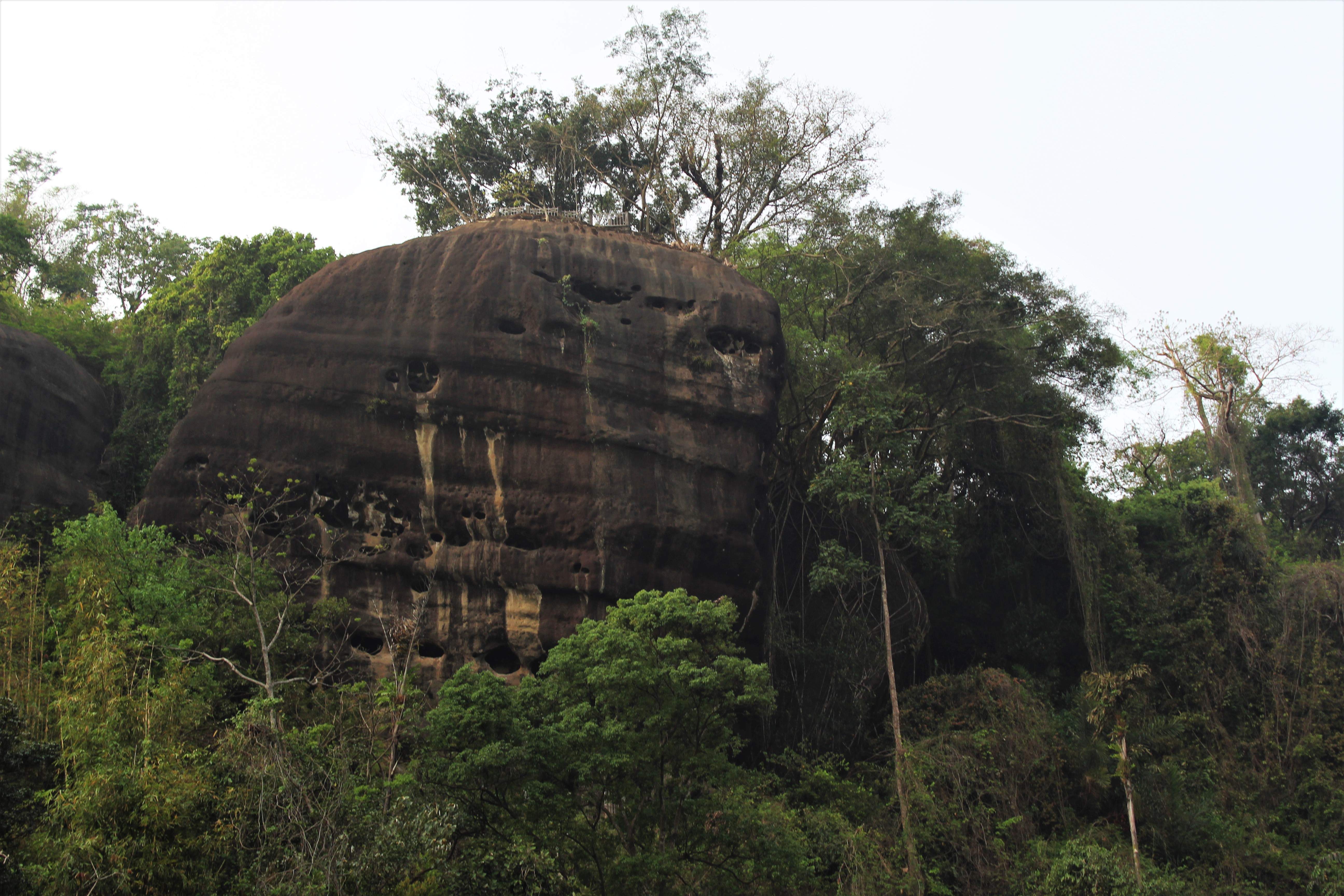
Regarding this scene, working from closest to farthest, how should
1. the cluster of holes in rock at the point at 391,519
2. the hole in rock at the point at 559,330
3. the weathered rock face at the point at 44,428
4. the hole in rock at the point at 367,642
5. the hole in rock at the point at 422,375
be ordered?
the hole in rock at the point at 367,642 < the cluster of holes in rock at the point at 391,519 < the hole in rock at the point at 422,375 < the hole in rock at the point at 559,330 < the weathered rock face at the point at 44,428

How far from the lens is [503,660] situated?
13938 millimetres

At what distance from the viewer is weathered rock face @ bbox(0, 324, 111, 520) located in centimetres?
1625

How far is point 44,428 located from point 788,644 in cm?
1199

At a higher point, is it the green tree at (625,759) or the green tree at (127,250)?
the green tree at (127,250)

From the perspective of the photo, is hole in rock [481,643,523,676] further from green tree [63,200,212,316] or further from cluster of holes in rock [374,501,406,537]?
green tree [63,200,212,316]

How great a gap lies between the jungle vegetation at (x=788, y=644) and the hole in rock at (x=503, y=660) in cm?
92

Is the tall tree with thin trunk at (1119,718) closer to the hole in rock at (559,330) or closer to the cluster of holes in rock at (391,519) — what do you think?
the hole in rock at (559,330)

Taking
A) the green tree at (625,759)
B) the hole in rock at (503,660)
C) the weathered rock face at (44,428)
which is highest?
the weathered rock face at (44,428)

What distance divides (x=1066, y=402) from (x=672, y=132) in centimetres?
964

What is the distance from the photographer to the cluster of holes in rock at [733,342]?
626 inches

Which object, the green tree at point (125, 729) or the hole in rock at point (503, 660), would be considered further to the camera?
the hole in rock at point (503, 660)

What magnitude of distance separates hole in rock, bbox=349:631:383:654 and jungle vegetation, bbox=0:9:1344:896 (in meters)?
0.32

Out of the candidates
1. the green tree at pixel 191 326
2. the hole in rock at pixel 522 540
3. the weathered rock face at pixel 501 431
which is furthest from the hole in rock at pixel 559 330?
the green tree at pixel 191 326

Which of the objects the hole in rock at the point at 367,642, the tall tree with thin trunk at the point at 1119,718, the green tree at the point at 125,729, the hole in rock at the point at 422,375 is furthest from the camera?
the hole in rock at the point at 422,375
